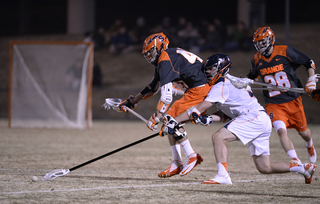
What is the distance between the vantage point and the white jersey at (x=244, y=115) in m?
4.50

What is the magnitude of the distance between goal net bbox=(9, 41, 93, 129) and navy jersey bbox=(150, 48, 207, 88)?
24.3 feet

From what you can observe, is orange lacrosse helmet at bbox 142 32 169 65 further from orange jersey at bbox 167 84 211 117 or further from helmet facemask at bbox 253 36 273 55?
helmet facemask at bbox 253 36 273 55

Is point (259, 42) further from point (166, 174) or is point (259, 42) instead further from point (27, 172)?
point (27, 172)

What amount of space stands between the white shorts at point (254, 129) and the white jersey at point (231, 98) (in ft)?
0.27

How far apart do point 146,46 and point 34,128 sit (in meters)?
8.57

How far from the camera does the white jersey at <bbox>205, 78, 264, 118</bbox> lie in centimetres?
452

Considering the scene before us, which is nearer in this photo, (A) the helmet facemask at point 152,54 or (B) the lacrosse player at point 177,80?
(B) the lacrosse player at point 177,80

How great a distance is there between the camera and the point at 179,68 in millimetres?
5254

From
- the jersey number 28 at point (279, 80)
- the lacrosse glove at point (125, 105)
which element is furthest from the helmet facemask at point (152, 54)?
the jersey number 28 at point (279, 80)

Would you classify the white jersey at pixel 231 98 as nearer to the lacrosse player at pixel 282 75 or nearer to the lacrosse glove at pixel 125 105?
the lacrosse player at pixel 282 75

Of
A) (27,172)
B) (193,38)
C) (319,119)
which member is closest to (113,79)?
(193,38)

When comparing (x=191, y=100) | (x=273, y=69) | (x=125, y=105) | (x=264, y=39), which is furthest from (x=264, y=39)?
(x=125, y=105)

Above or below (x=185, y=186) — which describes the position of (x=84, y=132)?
below

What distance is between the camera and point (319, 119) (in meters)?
14.5
